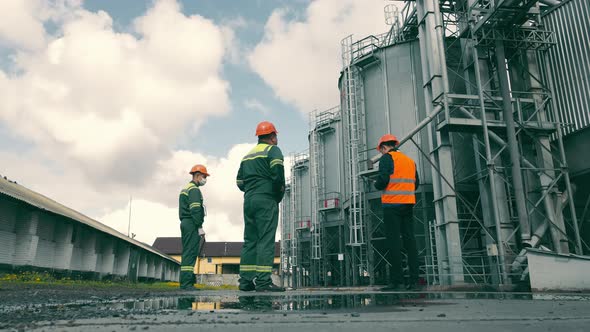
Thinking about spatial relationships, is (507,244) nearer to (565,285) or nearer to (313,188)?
(565,285)

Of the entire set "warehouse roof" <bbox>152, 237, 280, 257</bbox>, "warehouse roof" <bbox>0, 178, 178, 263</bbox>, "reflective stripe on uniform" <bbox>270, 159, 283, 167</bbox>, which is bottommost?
"reflective stripe on uniform" <bbox>270, 159, 283, 167</bbox>

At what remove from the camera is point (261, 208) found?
17.6 ft

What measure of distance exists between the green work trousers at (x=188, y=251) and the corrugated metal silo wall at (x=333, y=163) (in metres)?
17.2

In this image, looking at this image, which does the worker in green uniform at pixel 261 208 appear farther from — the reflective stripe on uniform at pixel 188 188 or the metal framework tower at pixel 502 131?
the metal framework tower at pixel 502 131

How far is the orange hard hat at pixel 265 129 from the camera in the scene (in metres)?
5.81

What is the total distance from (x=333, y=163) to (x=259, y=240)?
21.5 metres

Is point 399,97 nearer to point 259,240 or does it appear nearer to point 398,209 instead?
point 398,209

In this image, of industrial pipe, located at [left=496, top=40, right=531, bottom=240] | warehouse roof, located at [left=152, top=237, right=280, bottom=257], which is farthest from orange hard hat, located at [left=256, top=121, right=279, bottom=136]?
warehouse roof, located at [left=152, top=237, right=280, bottom=257]

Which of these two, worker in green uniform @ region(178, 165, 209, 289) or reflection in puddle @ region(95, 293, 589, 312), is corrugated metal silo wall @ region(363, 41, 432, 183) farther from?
reflection in puddle @ region(95, 293, 589, 312)

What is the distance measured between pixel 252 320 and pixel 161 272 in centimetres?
3819

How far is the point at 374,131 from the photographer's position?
1870 centimetres

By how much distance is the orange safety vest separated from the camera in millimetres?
5867

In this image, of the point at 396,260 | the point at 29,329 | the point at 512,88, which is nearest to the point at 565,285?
the point at 396,260

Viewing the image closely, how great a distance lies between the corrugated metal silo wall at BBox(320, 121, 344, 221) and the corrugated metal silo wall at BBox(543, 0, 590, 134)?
1306 cm
